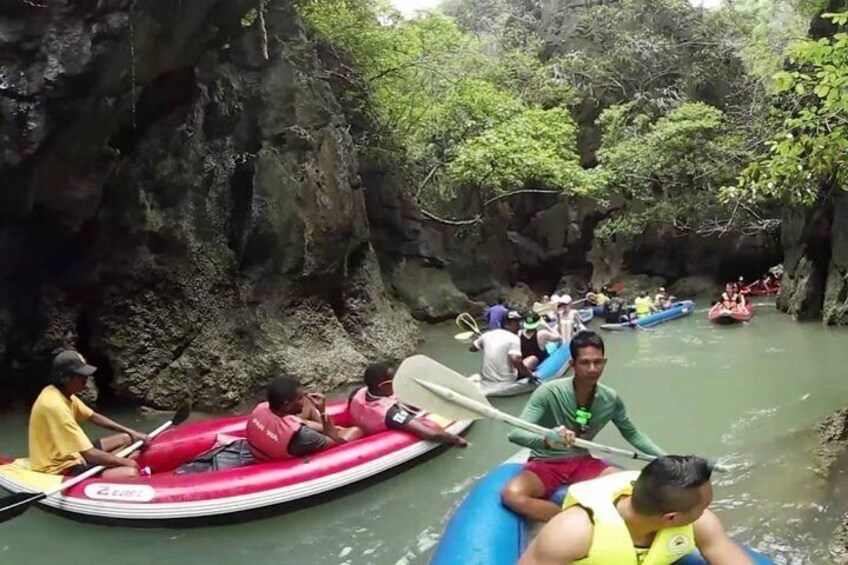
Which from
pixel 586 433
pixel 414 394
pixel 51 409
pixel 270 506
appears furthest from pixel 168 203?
pixel 586 433

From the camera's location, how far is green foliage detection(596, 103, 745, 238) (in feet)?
60.5

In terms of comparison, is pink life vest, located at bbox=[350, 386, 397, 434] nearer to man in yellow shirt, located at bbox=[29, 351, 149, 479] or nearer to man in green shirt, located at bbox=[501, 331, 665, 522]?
man in yellow shirt, located at bbox=[29, 351, 149, 479]

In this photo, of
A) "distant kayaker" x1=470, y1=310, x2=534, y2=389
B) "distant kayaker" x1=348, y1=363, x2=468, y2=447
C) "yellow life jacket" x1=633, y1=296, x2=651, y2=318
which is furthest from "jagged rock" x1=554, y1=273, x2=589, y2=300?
"distant kayaker" x1=348, y1=363, x2=468, y2=447

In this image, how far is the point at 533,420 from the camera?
398 centimetres

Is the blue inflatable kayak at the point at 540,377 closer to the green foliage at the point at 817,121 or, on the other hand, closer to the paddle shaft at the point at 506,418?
the green foliage at the point at 817,121

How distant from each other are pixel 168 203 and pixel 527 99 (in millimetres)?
14762

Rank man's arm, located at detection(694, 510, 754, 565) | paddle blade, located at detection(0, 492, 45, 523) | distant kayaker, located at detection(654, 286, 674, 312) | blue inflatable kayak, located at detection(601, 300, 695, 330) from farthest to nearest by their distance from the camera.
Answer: distant kayaker, located at detection(654, 286, 674, 312) → blue inflatable kayak, located at detection(601, 300, 695, 330) → paddle blade, located at detection(0, 492, 45, 523) → man's arm, located at detection(694, 510, 754, 565)

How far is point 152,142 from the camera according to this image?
9.61 meters

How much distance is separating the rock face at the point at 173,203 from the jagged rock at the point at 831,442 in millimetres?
5919

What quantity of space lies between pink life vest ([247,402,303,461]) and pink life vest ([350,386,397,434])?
98cm

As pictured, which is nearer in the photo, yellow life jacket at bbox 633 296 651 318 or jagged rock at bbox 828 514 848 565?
jagged rock at bbox 828 514 848 565

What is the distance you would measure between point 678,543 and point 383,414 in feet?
13.0

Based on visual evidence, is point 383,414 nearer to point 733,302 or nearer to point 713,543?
point 713,543

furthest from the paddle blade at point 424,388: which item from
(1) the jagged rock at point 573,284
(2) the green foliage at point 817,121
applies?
(1) the jagged rock at point 573,284
